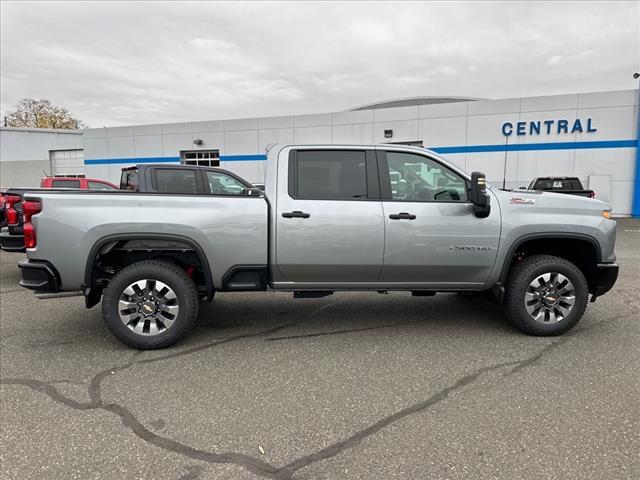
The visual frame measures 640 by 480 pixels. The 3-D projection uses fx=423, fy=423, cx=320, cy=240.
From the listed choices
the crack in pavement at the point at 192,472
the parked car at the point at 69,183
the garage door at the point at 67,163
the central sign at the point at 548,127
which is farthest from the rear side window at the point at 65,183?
the garage door at the point at 67,163

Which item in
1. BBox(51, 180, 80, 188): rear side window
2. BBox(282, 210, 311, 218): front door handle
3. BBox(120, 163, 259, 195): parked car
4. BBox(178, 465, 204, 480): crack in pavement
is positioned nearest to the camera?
BBox(178, 465, 204, 480): crack in pavement

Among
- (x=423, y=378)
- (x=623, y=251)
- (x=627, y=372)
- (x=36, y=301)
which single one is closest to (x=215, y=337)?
(x=423, y=378)

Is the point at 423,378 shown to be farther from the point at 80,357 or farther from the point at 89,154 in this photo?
the point at 89,154

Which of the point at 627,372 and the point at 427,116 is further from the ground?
the point at 427,116

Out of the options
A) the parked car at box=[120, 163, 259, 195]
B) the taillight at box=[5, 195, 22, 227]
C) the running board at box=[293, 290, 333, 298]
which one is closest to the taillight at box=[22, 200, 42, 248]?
the taillight at box=[5, 195, 22, 227]

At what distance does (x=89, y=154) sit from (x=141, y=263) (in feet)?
84.4

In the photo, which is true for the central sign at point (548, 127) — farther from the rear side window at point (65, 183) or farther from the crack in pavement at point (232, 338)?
the rear side window at point (65, 183)

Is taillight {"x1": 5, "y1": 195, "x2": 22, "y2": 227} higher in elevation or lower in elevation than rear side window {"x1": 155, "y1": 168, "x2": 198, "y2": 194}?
lower

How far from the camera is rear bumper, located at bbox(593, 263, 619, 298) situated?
4.34 metres

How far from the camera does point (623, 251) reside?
32.8ft

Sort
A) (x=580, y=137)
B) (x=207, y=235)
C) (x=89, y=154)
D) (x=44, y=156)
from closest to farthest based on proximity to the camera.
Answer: (x=207, y=235)
(x=580, y=137)
(x=89, y=154)
(x=44, y=156)

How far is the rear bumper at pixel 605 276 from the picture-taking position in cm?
434

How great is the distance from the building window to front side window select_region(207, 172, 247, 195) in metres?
16.0

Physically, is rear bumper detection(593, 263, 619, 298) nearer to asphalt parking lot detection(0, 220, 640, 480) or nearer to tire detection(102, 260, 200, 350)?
asphalt parking lot detection(0, 220, 640, 480)
